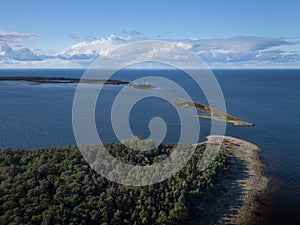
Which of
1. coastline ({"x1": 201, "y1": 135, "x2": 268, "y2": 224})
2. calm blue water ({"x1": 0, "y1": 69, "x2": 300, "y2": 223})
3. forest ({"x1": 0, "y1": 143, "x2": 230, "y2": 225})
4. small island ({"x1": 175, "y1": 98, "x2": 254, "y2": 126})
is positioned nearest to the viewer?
forest ({"x1": 0, "y1": 143, "x2": 230, "y2": 225})

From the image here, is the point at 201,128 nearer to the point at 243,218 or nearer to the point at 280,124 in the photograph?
the point at 280,124

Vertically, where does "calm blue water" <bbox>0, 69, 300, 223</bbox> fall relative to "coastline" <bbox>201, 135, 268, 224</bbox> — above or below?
above

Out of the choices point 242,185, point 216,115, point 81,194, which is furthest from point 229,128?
point 81,194

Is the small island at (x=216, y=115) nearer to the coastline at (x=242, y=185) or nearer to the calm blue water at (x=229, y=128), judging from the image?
the calm blue water at (x=229, y=128)

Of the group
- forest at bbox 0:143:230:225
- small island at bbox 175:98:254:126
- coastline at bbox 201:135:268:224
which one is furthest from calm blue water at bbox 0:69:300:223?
forest at bbox 0:143:230:225

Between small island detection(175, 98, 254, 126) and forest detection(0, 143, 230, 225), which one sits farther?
small island detection(175, 98, 254, 126)

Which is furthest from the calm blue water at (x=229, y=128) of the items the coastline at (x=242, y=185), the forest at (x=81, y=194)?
the forest at (x=81, y=194)

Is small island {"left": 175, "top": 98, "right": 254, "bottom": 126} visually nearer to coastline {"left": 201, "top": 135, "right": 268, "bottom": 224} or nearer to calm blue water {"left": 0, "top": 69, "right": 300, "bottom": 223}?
calm blue water {"left": 0, "top": 69, "right": 300, "bottom": 223}

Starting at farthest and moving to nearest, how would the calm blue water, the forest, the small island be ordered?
the small island < the calm blue water < the forest
